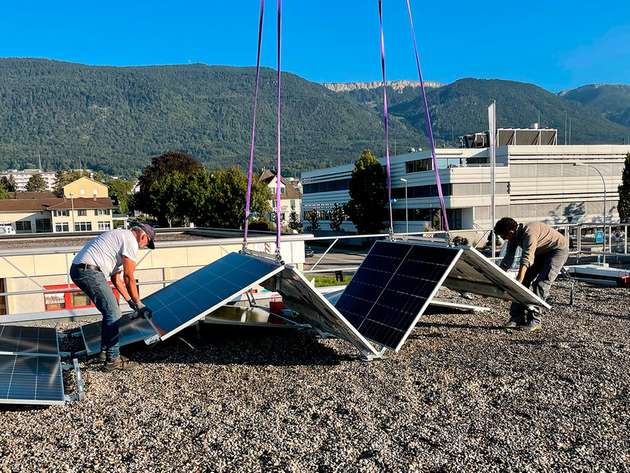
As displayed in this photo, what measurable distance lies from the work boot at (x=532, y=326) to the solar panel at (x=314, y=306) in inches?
119

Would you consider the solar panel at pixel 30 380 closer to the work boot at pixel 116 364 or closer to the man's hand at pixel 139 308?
the work boot at pixel 116 364

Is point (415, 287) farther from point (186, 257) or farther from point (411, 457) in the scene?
point (186, 257)

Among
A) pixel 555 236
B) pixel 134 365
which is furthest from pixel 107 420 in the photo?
pixel 555 236

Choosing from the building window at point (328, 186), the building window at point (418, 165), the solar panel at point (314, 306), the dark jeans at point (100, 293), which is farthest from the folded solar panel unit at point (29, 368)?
the building window at point (328, 186)

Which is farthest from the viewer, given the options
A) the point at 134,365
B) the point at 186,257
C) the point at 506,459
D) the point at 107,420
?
the point at 186,257

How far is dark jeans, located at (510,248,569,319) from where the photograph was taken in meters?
8.74

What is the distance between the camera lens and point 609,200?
70438mm

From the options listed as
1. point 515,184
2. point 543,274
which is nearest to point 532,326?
point 543,274

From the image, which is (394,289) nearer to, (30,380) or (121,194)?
(30,380)

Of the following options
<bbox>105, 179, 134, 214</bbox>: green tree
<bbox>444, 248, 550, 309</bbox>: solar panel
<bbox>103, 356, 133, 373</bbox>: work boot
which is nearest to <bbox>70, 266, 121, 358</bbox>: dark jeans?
<bbox>103, 356, 133, 373</bbox>: work boot

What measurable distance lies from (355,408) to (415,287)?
2.24 metres

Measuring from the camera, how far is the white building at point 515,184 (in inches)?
2510

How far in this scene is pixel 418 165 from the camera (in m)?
69.6

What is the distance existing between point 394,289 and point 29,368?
4.53 meters
